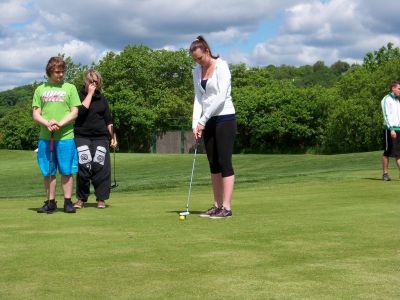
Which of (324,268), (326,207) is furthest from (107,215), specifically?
(324,268)

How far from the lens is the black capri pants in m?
7.46

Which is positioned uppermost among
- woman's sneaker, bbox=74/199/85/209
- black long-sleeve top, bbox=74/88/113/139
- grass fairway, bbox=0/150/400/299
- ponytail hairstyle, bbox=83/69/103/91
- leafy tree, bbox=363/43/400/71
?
leafy tree, bbox=363/43/400/71

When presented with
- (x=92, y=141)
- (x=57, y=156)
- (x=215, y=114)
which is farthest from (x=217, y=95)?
(x=92, y=141)

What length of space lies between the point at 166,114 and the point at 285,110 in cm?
1840

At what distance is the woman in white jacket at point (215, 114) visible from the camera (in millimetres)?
7318

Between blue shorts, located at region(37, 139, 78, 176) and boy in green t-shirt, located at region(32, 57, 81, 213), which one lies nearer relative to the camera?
boy in green t-shirt, located at region(32, 57, 81, 213)

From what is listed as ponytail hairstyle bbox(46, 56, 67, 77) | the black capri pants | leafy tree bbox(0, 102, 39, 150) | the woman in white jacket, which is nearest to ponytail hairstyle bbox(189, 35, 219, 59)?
the woman in white jacket

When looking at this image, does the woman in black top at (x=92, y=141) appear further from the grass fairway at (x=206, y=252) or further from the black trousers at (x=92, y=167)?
the grass fairway at (x=206, y=252)

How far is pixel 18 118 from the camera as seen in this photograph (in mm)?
76188

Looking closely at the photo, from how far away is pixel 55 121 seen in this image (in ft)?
26.3

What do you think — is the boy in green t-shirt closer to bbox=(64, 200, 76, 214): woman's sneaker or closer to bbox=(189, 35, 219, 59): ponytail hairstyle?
bbox=(64, 200, 76, 214): woman's sneaker

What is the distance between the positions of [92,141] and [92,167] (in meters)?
0.39

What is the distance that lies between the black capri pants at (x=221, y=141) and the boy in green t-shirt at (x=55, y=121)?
1.86m

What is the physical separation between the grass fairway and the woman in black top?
14.4 inches
